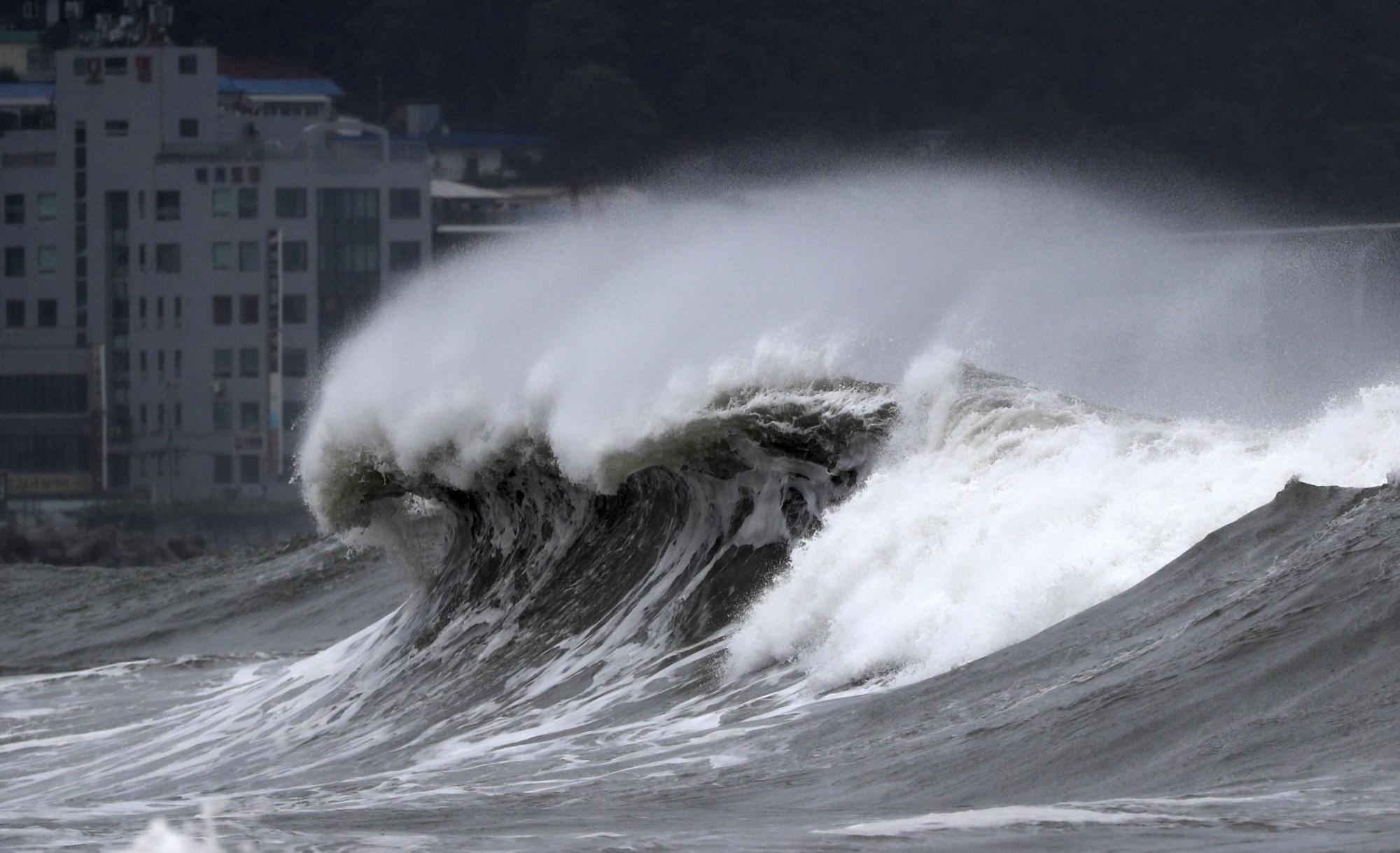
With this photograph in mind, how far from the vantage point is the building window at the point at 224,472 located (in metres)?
62.8

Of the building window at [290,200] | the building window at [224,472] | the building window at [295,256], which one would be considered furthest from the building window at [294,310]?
the building window at [224,472]

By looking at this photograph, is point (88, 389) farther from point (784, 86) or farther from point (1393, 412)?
point (1393, 412)

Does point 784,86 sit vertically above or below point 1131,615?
above

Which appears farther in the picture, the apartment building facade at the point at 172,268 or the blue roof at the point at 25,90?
the blue roof at the point at 25,90

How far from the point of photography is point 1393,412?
10.6m

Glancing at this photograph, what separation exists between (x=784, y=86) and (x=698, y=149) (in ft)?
16.0

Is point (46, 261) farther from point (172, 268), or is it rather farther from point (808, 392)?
point (808, 392)

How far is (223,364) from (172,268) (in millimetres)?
4104

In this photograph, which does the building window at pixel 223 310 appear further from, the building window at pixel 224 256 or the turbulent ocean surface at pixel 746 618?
the turbulent ocean surface at pixel 746 618

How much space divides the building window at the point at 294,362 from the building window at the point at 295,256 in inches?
99.1

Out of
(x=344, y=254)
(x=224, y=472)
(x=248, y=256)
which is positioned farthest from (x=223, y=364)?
(x=344, y=254)

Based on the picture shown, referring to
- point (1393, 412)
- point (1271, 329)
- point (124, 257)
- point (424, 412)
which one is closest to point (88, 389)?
point (124, 257)

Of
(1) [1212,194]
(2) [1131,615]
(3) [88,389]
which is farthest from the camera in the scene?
(1) [1212,194]

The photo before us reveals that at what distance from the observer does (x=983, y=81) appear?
277ft
